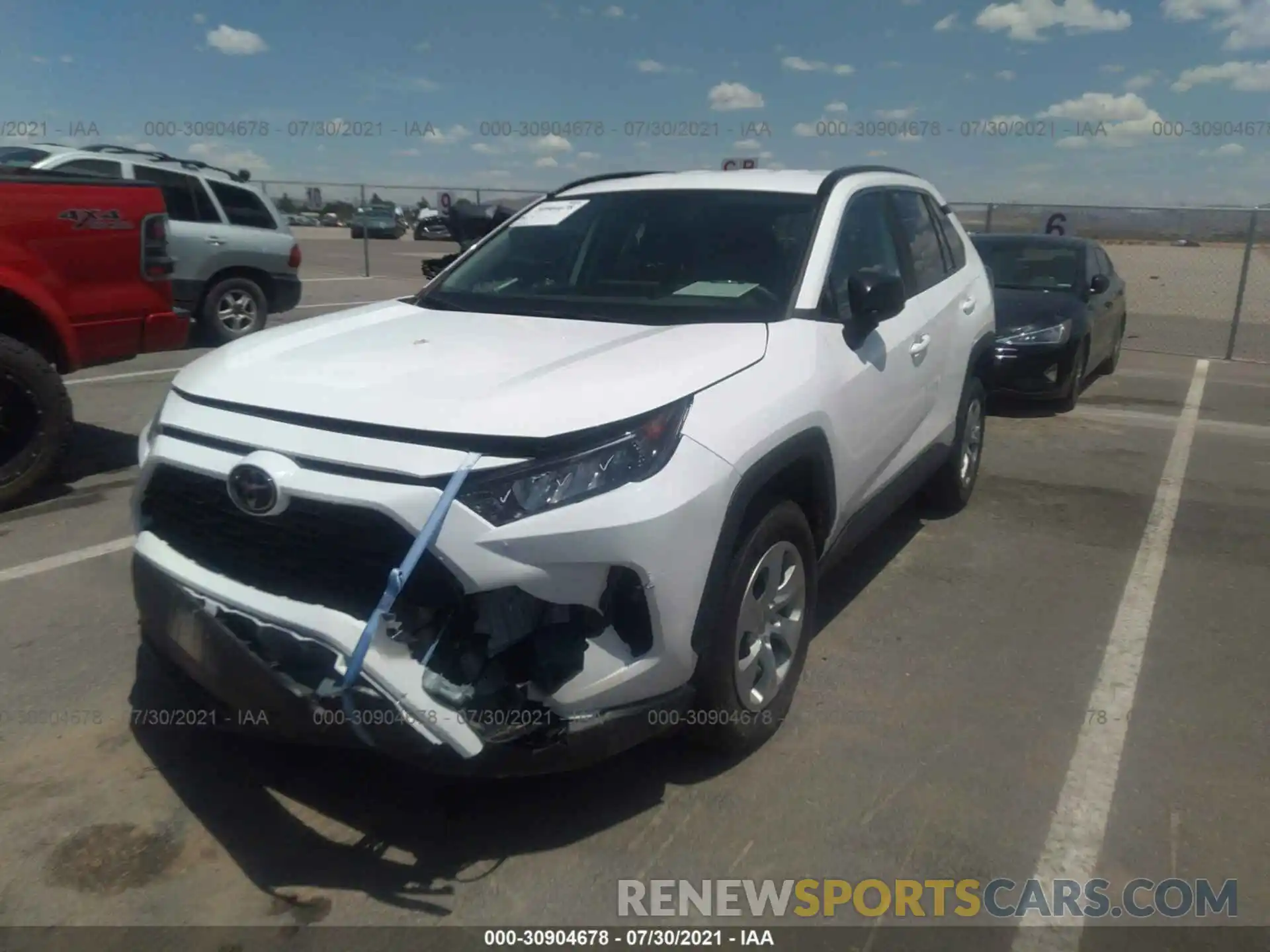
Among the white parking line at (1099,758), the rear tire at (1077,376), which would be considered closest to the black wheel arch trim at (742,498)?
the white parking line at (1099,758)

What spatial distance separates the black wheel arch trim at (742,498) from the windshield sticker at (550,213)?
1.73m

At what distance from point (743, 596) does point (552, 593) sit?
71 cm

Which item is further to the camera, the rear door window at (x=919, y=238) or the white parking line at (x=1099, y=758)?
the rear door window at (x=919, y=238)

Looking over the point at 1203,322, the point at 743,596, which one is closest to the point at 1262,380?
the point at 1203,322

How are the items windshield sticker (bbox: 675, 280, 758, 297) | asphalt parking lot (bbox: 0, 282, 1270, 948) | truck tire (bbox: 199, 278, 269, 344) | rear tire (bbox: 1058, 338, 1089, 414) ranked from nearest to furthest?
asphalt parking lot (bbox: 0, 282, 1270, 948) → windshield sticker (bbox: 675, 280, 758, 297) → rear tire (bbox: 1058, 338, 1089, 414) → truck tire (bbox: 199, 278, 269, 344)

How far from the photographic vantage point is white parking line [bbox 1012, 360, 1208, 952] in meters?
2.69

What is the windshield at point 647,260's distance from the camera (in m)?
3.75

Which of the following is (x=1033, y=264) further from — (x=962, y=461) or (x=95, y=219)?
(x=95, y=219)

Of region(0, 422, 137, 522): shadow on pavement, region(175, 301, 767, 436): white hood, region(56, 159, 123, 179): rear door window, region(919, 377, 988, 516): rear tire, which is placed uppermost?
region(56, 159, 123, 179): rear door window

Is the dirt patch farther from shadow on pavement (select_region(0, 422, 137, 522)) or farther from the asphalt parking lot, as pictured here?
shadow on pavement (select_region(0, 422, 137, 522))

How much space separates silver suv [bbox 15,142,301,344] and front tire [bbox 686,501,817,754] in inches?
352

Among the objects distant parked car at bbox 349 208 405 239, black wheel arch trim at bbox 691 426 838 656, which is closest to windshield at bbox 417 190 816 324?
black wheel arch trim at bbox 691 426 838 656

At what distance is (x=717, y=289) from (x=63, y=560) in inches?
132

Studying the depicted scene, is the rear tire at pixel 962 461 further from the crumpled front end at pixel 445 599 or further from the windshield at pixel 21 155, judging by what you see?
the windshield at pixel 21 155
